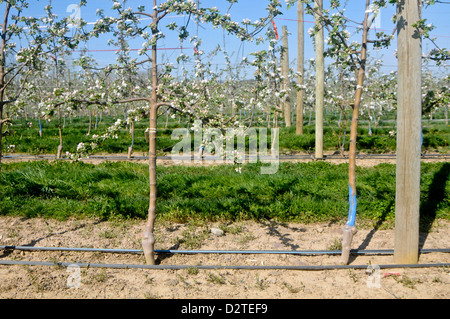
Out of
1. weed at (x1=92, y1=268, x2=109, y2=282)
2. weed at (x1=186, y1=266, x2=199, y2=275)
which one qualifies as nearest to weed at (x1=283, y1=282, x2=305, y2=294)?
weed at (x1=186, y1=266, x2=199, y2=275)

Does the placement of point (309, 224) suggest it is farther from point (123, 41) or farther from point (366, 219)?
point (123, 41)

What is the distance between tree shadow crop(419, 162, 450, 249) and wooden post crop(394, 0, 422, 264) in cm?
69

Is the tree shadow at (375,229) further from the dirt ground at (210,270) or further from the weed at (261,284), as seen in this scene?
the weed at (261,284)

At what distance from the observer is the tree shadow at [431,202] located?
497 centimetres

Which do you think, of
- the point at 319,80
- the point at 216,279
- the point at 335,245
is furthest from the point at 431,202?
the point at 319,80

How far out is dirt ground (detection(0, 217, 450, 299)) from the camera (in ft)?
11.6

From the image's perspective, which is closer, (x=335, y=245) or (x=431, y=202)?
(x=335, y=245)

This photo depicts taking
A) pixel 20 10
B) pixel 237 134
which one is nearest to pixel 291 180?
pixel 237 134

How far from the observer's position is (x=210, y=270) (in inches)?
156

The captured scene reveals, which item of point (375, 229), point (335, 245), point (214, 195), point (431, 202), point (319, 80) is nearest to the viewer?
point (335, 245)

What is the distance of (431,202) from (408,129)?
2.10 meters

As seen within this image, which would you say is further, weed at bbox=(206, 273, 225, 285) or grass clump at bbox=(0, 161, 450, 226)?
grass clump at bbox=(0, 161, 450, 226)

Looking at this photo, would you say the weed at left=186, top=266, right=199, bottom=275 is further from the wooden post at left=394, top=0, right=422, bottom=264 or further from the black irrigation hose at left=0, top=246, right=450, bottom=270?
the wooden post at left=394, top=0, right=422, bottom=264

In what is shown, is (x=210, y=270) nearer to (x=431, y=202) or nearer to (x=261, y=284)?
(x=261, y=284)
